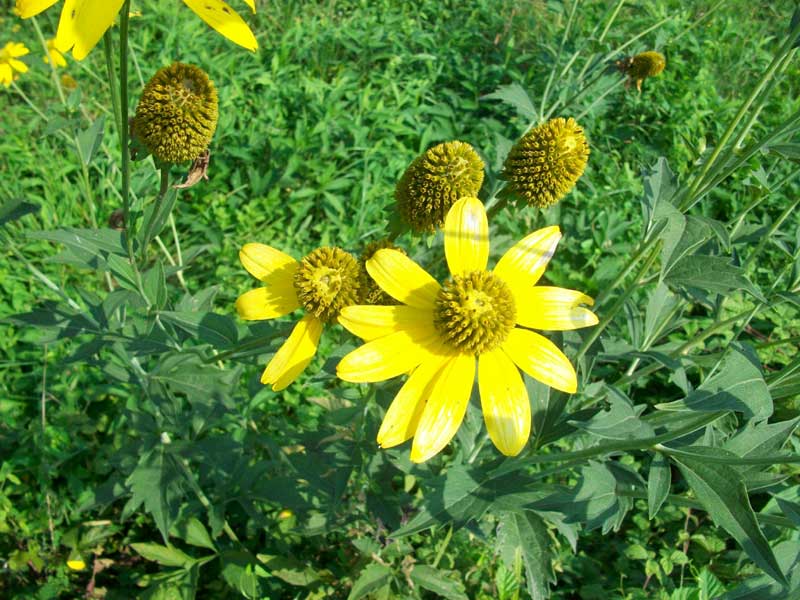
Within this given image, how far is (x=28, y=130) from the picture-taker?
3309 mm

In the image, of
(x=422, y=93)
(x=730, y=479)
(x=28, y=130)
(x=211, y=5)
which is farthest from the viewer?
(x=422, y=93)

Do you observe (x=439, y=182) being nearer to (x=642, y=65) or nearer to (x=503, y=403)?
(x=503, y=403)

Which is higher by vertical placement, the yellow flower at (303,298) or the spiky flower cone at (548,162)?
the spiky flower cone at (548,162)

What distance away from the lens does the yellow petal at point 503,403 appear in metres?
1.13

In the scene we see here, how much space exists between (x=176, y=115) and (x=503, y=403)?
33.2 inches

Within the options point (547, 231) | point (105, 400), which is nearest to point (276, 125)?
point (105, 400)

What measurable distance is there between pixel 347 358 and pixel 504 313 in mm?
305

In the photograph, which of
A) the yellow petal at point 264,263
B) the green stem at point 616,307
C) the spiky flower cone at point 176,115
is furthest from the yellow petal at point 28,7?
the green stem at point 616,307

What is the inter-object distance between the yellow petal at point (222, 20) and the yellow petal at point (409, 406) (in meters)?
0.62

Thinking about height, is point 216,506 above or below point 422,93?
below

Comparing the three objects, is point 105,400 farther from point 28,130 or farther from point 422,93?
point 422,93

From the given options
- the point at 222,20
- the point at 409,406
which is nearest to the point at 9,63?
the point at 222,20

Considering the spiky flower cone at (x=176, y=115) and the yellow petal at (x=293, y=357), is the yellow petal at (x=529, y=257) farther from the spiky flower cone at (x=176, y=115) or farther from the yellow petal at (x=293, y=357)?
the spiky flower cone at (x=176, y=115)

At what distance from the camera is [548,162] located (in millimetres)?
1349
